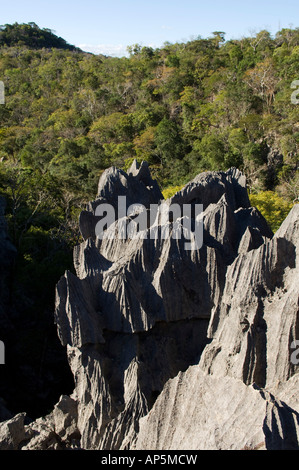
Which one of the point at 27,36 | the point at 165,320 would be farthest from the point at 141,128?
the point at 27,36

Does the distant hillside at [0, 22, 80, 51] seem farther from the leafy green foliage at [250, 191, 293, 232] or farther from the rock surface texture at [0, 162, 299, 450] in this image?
the rock surface texture at [0, 162, 299, 450]

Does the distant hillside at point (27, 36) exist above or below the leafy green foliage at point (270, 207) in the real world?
above

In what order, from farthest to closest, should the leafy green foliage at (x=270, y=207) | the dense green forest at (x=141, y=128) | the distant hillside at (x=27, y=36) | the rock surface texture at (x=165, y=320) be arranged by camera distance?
the distant hillside at (x=27, y=36)
the dense green forest at (x=141, y=128)
the leafy green foliage at (x=270, y=207)
the rock surface texture at (x=165, y=320)

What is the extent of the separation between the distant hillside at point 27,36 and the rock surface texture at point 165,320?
69492 millimetres

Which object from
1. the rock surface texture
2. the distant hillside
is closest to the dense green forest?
the rock surface texture

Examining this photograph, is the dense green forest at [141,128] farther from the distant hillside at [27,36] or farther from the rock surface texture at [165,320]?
the distant hillside at [27,36]

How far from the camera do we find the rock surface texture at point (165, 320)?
21.3 ft

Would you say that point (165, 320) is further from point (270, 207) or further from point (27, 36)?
point (27, 36)

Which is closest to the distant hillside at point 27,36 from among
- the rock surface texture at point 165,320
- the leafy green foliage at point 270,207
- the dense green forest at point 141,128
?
the dense green forest at point 141,128

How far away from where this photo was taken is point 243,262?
24.1 feet

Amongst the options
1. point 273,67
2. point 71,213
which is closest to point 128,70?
point 273,67

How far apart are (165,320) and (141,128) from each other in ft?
91.6

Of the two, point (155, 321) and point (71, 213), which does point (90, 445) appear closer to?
point (155, 321)

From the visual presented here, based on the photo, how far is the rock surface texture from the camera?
649 centimetres
